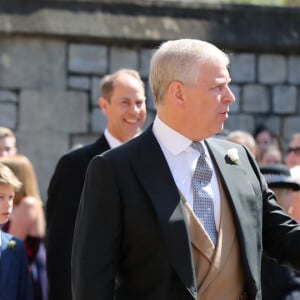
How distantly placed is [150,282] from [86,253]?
0.26 m

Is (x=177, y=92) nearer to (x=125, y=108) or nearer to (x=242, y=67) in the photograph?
(x=125, y=108)

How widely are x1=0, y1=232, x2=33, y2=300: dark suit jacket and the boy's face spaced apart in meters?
0.16

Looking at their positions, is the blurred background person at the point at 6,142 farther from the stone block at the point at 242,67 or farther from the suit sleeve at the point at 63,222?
the stone block at the point at 242,67

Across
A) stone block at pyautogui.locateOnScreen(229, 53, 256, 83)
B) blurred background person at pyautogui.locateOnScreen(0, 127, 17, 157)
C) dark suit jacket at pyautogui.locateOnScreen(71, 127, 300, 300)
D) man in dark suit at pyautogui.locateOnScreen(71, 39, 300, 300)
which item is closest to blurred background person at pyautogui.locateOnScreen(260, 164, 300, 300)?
man in dark suit at pyautogui.locateOnScreen(71, 39, 300, 300)

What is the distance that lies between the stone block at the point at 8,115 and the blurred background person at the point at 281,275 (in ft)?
14.3

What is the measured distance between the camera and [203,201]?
4094 mm

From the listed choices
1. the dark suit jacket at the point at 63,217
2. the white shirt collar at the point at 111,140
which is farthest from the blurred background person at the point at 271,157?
the dark suit jacket at the point at 63,217

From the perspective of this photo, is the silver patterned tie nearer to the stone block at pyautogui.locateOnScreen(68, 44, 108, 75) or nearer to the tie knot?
the tie knot

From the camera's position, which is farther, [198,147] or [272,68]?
[272,68]

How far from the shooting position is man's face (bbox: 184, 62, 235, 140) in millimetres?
→ 4074

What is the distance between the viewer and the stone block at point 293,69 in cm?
1059

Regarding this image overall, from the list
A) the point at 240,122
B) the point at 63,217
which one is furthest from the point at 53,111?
the point at 63,217

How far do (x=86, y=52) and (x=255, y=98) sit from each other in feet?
5.74

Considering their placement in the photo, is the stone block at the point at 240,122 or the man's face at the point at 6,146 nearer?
the man's face at the point at 6,146
